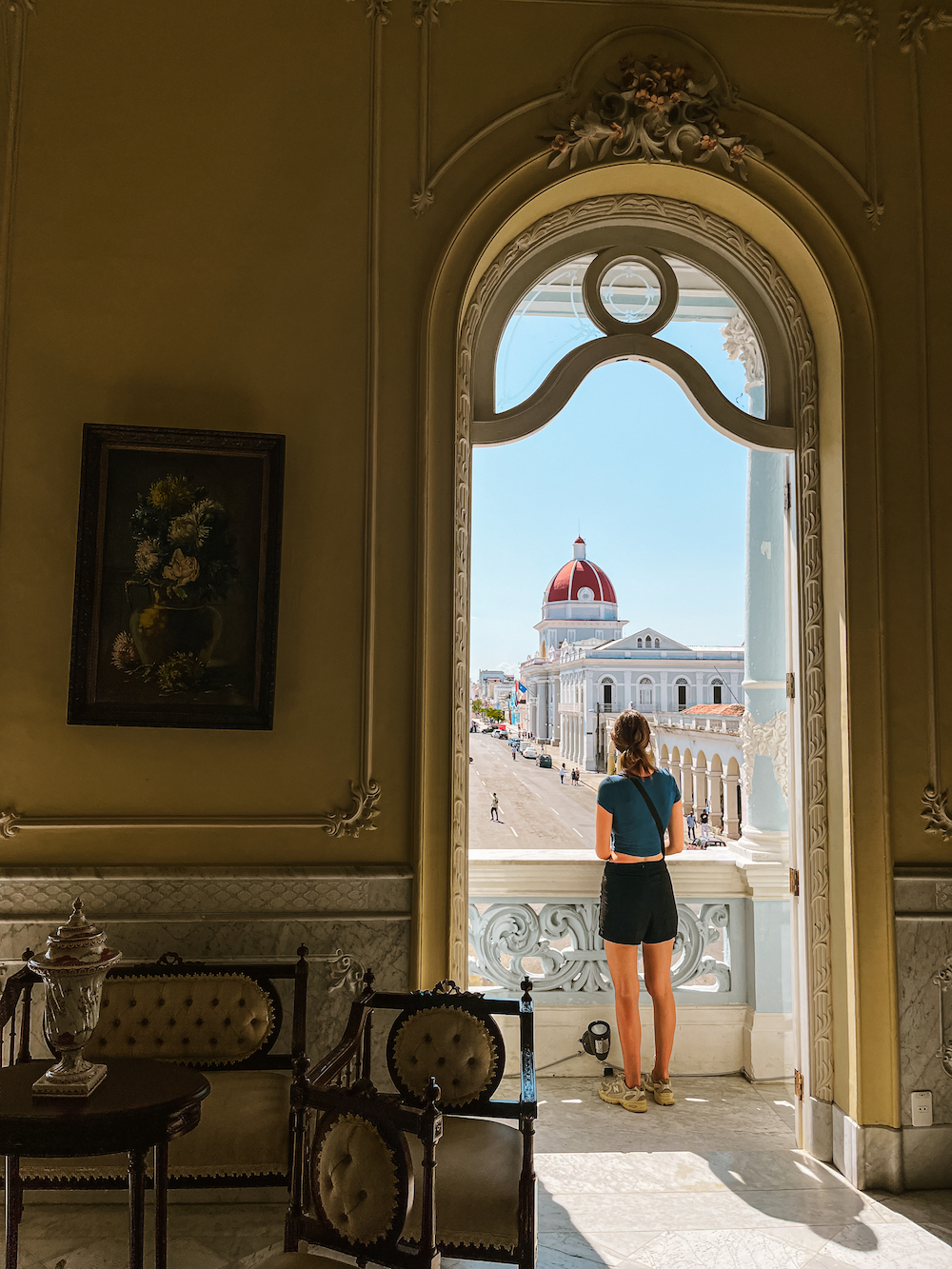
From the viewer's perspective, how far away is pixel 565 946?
4.18 metres

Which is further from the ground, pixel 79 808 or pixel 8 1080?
pixel 79 808

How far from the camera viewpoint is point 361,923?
3234 mm

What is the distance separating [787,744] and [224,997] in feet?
8.63

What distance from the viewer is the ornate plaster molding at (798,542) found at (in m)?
3.41

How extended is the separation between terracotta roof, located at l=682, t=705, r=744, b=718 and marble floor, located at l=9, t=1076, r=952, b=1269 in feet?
5.79

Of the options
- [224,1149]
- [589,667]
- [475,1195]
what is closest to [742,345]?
[589,667]

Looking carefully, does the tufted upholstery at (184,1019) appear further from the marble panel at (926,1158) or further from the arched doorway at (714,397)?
the marble panel at (926,1158)

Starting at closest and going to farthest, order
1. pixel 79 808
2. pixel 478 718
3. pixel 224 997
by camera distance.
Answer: pixel 224 997
pixel 79 808
pixel 478 718

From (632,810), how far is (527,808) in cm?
52

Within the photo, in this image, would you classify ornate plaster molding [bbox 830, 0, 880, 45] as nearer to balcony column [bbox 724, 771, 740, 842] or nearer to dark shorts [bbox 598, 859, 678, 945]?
balcony column [bbox 724, 771, 740, 842]

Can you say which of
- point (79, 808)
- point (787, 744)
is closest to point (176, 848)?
point (79, 808)

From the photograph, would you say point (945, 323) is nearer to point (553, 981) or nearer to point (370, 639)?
point (370, 639)

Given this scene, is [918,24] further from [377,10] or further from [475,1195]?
[475,1195]

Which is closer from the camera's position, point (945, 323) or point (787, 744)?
point (945, 323)
